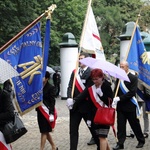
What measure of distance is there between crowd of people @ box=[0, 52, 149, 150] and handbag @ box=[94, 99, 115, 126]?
133 millimetres

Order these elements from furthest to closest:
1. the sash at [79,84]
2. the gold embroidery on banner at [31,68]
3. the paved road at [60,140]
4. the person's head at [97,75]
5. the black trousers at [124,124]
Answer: the paved road at [60,140]
the black trousers at [124,124]
the sash at [79,84]
the gold embroidery on banner at [31,68]
the person's head at [97,75]

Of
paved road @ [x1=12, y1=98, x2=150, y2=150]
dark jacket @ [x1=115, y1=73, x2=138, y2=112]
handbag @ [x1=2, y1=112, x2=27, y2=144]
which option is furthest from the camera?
paved road @ [x1=12, y1=98, x2=150, y2=150]

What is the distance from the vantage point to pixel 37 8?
2489 cm

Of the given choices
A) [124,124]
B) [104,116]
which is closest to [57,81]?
[124,124]

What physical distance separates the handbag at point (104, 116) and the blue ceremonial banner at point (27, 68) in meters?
0.98

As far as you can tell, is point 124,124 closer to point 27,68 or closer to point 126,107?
point 126,107

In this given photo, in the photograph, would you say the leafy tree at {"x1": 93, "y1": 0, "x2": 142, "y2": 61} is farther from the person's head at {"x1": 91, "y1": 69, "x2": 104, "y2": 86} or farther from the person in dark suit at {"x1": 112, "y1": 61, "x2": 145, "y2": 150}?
the person's head at {"x1": 91, "y1": 69, "x2": 104, "y2": 86}

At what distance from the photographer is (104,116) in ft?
21.7

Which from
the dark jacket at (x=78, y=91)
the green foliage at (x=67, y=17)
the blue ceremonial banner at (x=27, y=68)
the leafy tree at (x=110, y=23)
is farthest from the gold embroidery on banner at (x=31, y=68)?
the leafy tree at (x=110, y=23)

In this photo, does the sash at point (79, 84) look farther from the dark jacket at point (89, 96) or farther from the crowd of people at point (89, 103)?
the dark jacket at point (89, 96)

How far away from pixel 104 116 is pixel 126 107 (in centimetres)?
198

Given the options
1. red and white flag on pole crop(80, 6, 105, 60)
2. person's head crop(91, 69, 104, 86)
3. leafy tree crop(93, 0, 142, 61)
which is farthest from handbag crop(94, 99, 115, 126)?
leafy tree crop(93, 0, 142, 61)

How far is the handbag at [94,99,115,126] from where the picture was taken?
21.7 ft

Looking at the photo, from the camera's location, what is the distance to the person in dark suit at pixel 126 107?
839 centimetres
